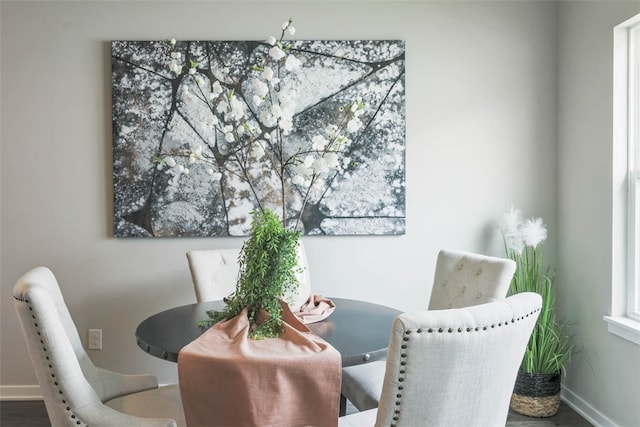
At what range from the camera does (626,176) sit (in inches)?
99.2

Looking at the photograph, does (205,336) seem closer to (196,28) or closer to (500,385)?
(500,385)

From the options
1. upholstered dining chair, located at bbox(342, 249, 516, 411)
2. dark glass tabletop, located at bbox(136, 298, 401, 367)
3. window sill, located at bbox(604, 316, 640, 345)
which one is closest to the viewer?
dark glass tabletop, located at bbox(136, 298, 401, 367)

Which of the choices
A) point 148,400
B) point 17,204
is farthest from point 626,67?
point 17,204

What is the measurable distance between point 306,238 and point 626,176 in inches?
68.7

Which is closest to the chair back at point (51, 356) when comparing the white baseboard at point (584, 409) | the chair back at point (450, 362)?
the chair back at point (450, 362)

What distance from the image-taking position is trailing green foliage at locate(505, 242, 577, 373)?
2.73 metres

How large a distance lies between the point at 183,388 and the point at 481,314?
0.88 metres

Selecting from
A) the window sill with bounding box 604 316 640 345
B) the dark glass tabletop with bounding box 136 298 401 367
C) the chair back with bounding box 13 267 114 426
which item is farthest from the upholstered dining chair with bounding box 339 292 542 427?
the window sill with bounding box 604 316 640 345

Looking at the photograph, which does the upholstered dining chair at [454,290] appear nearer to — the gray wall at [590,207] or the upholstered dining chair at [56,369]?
the upholstered dining chair at [56,369]

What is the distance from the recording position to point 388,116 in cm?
296

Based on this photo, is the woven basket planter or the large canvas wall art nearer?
the woven basket planter

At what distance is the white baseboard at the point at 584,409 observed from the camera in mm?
2576

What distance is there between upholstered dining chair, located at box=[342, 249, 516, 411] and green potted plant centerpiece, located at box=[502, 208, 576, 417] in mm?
685

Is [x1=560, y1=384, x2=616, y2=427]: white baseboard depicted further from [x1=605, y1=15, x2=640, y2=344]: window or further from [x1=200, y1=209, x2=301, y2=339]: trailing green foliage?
[x1=200, y1=209, x2=301, y2=339]: trailing green foliage
